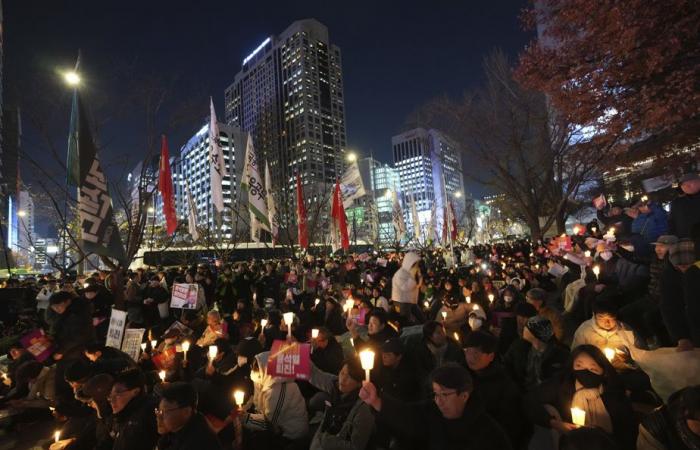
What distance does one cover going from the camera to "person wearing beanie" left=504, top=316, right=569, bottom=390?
13.1 ft

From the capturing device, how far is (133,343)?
655 cm

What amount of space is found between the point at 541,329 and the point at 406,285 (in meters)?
3.93

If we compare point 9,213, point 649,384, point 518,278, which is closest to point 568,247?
point 518,278

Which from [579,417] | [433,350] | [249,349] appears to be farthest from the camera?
[249,349]

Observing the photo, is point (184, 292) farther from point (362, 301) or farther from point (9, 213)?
point (9, 213)

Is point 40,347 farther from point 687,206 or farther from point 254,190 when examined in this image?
point 687,206

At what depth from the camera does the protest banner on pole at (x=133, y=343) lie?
6488mm

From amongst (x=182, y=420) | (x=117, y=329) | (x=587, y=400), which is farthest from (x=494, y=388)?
(x=117, y=329)

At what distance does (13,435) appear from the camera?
18.7 ft

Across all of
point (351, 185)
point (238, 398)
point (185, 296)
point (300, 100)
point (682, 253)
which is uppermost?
point (300, 100)

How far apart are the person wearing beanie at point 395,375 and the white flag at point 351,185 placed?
12.7m

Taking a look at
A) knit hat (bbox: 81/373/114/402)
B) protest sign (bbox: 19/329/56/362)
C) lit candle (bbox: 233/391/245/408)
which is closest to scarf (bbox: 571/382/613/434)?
lit candle (bbox: 233/391/245/408)

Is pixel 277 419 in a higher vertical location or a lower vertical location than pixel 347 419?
lower

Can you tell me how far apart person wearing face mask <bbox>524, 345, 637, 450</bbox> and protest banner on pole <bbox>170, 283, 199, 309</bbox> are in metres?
7.49
